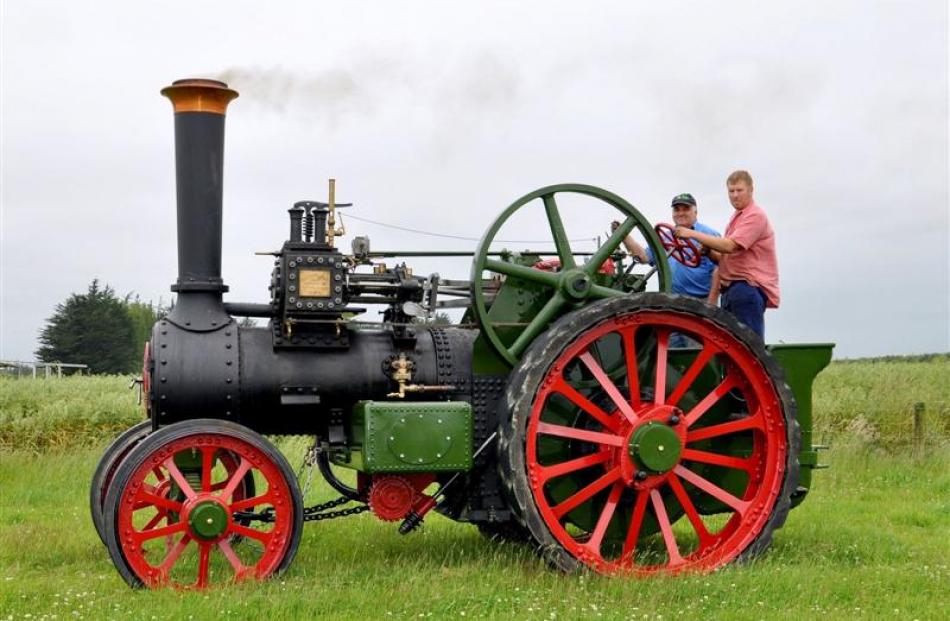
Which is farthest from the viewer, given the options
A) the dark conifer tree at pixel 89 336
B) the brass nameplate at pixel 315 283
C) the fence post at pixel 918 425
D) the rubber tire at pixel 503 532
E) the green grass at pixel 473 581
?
the dark conifer tree at pixel 89 336

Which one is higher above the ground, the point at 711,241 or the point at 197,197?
the point at 197,197

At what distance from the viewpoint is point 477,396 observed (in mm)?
7090

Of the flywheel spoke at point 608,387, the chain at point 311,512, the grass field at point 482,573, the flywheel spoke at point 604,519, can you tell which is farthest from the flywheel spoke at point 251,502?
the flywheel spoke at point 608,387

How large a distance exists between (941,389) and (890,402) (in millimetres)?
1266

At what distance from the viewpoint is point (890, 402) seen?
608 inches

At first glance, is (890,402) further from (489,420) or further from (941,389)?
(489,420)

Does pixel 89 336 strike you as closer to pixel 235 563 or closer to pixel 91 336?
pixel 91 336

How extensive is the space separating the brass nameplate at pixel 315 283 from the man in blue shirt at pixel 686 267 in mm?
2130

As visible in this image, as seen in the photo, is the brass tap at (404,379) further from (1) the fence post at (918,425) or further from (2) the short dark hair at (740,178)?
(1) the fence post at (918,425)

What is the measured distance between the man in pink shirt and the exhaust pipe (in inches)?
112

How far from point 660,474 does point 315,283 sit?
227 centimetres

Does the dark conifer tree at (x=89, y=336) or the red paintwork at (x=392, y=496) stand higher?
the dark conifer tree at (x=89, y=336)

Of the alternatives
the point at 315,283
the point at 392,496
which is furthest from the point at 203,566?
the point at 315,283

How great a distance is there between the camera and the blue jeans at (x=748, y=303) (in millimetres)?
7539
